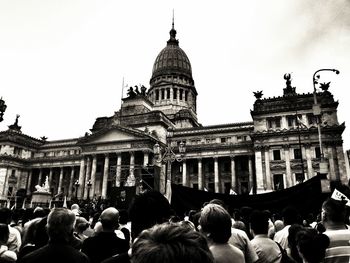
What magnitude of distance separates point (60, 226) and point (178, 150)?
44.6 m

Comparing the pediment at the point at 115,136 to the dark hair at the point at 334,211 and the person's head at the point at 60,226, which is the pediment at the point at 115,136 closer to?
the dark hair at the point at 334,211

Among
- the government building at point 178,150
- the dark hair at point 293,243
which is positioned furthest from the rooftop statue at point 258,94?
the dark hair at point 293,243

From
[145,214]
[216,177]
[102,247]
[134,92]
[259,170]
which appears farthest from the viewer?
[134,92]

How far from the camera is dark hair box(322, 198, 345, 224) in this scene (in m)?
4.84

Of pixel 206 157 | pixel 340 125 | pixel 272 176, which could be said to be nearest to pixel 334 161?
pixel 340 125

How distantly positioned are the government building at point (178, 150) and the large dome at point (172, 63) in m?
1.63

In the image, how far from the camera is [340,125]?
39.5m

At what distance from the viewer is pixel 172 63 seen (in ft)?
244

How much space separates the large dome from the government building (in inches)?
64.1

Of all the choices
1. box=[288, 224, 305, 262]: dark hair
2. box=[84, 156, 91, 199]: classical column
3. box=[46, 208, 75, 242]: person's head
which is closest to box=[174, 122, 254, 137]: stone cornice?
box=[84, 156, 91, 199]: classical column

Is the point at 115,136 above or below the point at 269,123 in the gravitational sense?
below

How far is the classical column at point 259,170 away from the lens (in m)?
41.1

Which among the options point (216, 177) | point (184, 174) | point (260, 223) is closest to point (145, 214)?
point (260, 223)

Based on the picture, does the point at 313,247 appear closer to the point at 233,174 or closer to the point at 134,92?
the point at 233,174
